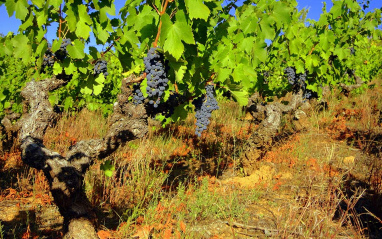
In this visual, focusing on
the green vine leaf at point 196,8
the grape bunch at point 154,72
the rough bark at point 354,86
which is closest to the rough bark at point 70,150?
the grape bunch at point 154,72

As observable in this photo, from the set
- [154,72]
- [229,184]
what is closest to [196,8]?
[154,72]

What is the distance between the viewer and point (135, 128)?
3059mm

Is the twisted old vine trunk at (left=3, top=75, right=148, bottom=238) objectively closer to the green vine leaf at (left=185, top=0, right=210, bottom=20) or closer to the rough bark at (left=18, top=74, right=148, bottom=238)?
the rough bark at (left=18, top=74, right=148, bottom=238)

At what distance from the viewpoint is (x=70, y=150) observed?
3062 millimetres

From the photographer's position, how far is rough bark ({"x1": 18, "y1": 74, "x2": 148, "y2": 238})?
8.43 feet

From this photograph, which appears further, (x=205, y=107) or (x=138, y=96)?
(x=205, y=107)

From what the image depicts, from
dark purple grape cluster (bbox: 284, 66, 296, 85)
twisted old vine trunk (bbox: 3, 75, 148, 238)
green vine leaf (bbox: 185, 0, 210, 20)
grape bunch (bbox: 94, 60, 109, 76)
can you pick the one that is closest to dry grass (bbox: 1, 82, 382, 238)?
twisted old vine trunk (bbox: 3, 75, 148, 238)

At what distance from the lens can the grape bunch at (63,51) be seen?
272cm

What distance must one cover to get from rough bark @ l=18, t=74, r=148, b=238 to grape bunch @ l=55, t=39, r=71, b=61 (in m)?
0.34

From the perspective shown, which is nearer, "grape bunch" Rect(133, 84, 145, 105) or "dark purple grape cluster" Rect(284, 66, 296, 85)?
"grape bunch" Rect(133, 84, 145, 105)

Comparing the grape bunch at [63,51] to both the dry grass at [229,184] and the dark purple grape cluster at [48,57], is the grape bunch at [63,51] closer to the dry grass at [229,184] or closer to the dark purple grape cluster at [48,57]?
the dark purple grape cluster at [48,57]

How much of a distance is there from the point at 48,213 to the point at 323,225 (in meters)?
3.09

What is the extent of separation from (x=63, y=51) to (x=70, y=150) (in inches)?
39.1

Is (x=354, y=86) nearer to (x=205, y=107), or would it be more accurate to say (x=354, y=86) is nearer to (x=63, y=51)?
(x=205, y=107)
